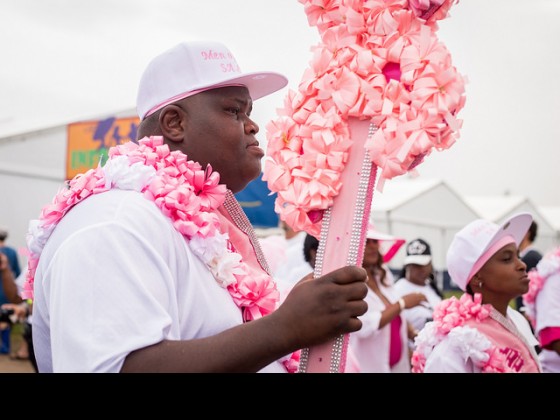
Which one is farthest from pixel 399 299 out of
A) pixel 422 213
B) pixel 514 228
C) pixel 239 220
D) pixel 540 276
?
pixel 422 213

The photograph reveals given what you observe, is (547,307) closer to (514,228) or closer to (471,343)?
(514,228)

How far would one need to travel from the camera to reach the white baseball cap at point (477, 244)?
3.20 metres

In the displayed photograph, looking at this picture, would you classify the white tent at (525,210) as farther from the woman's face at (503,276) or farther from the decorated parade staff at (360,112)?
the decorated parade staff at (360,112)

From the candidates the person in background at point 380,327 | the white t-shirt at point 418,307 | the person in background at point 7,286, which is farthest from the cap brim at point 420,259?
the person in background at point 7,286

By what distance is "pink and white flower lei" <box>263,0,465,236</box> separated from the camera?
157cm

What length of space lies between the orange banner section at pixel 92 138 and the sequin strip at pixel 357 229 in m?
7.54

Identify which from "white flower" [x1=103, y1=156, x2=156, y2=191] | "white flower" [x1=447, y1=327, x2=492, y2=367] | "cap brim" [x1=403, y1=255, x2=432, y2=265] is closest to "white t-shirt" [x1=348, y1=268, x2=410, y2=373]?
"cap brim" [x1=403, y1=255, x2=432, y2=265]

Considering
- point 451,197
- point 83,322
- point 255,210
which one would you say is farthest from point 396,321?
point 451,197

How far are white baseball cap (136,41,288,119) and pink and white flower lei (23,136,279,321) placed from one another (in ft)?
0.44

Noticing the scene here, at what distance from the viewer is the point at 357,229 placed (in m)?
1.58

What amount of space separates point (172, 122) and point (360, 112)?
48cm

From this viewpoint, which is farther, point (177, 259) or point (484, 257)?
point (484, 257)
